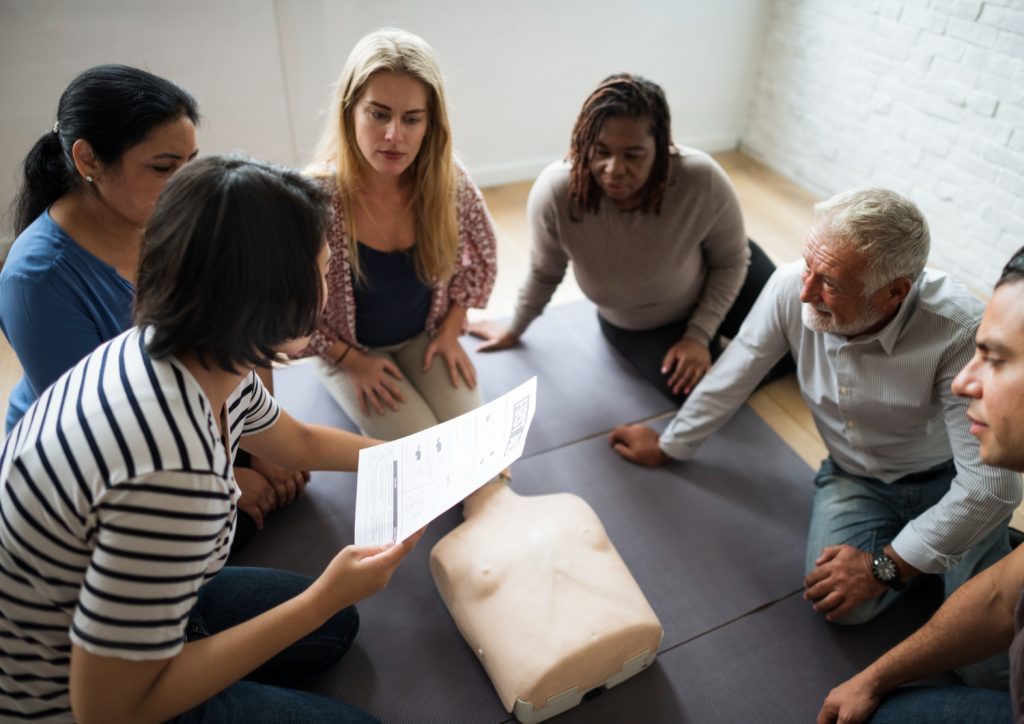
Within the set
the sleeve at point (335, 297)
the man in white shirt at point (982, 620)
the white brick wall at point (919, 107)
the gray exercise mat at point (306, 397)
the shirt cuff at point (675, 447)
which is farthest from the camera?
the white brick wall at point (919, 107)

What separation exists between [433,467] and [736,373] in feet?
2.99

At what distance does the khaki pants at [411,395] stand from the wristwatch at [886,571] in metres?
1.03

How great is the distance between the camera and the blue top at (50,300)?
136 cm

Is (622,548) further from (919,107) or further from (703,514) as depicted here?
(919,107)

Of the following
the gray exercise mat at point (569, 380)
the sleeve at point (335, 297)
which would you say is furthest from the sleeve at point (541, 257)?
the sleeve at point (335, 297)

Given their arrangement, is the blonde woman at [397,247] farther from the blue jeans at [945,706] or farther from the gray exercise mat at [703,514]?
the blue jeans at [945,706]

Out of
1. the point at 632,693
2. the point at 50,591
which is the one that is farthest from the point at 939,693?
the point at 50,591

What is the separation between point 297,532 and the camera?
6.09ft

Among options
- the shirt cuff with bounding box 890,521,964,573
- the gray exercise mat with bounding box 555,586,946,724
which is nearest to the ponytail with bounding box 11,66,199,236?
the gray exercise mat with bounding box 555,586,946,724

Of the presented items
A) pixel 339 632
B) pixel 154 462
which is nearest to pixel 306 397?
pixel 339 632

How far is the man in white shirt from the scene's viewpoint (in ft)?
3.46

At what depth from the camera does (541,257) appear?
2.16 m

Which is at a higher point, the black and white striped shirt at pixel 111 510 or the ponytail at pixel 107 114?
the ponytail at pixel 107 114

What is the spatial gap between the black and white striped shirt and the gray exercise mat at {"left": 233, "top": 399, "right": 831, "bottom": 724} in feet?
2.34
